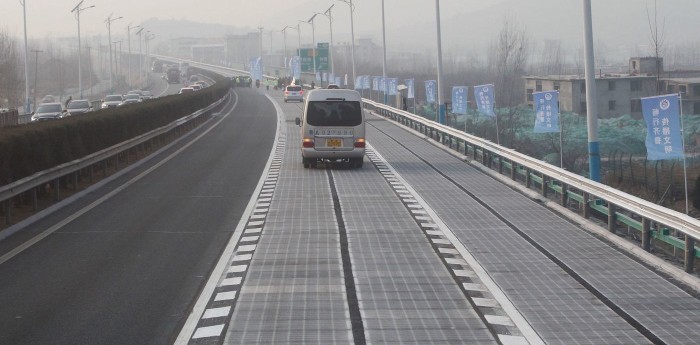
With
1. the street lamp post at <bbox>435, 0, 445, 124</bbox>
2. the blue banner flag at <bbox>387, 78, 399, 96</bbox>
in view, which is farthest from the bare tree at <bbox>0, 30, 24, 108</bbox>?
the street lamp post at <bbox>435, 0, 445, 124</bbox>

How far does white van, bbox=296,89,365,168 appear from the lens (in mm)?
29859

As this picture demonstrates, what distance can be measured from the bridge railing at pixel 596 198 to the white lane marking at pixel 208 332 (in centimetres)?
624

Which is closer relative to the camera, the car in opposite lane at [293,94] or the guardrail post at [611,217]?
the guardrail post at [611,217]

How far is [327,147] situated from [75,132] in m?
7.46

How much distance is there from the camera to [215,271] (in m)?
13.8

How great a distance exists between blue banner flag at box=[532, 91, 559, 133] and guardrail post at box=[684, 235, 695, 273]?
12.3 meters

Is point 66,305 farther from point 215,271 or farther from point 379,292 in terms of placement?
point 379,292

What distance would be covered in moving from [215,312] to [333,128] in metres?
19.2

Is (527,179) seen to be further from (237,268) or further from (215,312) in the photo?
(215,312)

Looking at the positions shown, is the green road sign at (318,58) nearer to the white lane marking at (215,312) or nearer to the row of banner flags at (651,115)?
the row of banner flags at (651,115)

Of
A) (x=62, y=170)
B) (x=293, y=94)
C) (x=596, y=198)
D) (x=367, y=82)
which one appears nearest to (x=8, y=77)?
(x=293, y=94)

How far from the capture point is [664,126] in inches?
734

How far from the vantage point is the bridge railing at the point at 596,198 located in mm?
13992

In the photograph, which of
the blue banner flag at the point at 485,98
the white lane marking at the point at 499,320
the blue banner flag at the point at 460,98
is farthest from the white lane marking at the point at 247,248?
the blue banner flag at the point at 460,98
